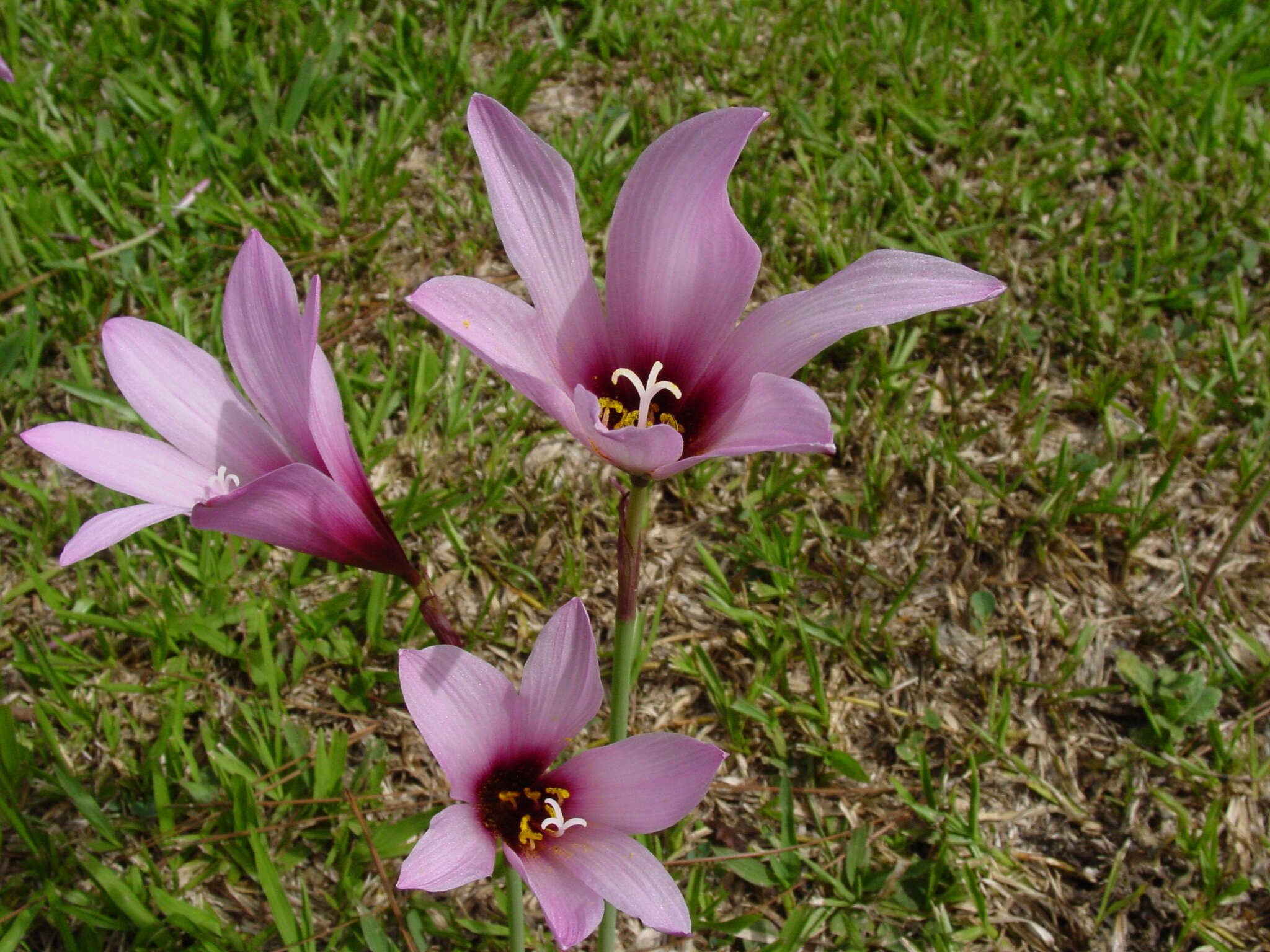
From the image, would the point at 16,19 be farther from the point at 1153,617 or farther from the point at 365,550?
the point at 1153,617

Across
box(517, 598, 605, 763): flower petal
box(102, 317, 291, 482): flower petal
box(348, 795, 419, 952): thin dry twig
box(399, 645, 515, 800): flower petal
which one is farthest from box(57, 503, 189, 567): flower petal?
box(348, 795, 419, 952): thin dry twig

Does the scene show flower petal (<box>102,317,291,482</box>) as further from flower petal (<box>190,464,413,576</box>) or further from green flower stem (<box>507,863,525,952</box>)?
green flower stem (<box>507,863,525,952</box>)

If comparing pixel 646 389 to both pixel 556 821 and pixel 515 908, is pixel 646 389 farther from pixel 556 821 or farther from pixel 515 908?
pixel 515 908

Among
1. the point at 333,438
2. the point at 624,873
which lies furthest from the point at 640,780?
the point at 333,438

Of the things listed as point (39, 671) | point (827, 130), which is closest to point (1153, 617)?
point (827, 130)

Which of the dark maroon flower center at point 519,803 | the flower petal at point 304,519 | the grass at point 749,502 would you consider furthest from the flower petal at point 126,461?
the grass at point 749,502
